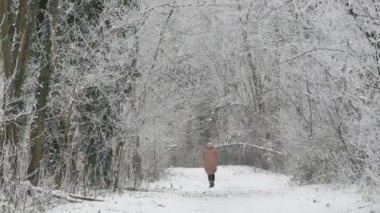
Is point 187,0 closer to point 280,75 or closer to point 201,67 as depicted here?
point 280,75

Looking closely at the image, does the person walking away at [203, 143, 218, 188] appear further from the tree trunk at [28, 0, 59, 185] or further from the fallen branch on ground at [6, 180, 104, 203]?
the fallen branch on ground at [6, 180, 104, 203]

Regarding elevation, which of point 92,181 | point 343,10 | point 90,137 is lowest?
point 92,181

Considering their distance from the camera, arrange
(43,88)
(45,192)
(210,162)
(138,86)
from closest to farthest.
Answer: (45,192)
(43,88)
(138,86)
(210,162)

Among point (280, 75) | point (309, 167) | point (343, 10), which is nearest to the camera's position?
point (343, 10)

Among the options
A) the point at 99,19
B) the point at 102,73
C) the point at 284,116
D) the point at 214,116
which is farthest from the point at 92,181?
the point at 214,116

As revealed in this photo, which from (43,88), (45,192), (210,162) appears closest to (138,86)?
(210,162)

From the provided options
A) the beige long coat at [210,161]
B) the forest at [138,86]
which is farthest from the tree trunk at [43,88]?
the beige long coat at [210,161]

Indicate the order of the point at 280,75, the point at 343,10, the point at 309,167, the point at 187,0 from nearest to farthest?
1. the point at 343,10
2. the point at 309,167
3. the point at 187,0
4. the point at 280,75

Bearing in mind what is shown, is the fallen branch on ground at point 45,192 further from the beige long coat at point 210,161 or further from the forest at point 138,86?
the beige long coat at point 210,161

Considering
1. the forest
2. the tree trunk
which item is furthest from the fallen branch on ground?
the tree trunk

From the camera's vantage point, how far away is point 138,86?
18.3 meters

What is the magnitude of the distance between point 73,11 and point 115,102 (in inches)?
107

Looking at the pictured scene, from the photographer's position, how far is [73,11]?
650 inches

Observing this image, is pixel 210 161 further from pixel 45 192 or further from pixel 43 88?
pixel 45 192
